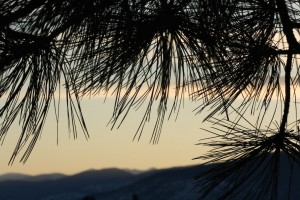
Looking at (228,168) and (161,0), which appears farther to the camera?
(228,168)

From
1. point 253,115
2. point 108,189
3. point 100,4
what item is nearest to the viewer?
point 100,4

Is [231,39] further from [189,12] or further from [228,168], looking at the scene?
[228,168]

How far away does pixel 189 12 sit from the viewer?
3.02m

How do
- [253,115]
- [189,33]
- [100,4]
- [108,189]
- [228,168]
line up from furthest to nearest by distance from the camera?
1. [108,189]
2. [253,115]
3. [228,168]
4. [189,33]
5. [100,4]

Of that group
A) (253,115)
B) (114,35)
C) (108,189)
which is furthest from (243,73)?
(108,189)

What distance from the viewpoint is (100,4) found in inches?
109

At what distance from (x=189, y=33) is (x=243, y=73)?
0.51 meters

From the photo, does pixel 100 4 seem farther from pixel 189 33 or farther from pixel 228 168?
pixel 228 168

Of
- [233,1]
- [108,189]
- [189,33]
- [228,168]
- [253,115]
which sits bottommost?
[228,168]

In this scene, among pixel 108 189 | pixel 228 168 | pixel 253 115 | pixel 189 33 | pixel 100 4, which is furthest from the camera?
pixel 108 189

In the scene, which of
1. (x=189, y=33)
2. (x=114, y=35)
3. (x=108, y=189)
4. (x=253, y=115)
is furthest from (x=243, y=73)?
(x=108, y=189)

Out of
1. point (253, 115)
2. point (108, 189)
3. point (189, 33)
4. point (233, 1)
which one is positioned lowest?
point (253, 115)

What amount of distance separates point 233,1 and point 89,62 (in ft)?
2.43

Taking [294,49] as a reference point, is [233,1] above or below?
above
